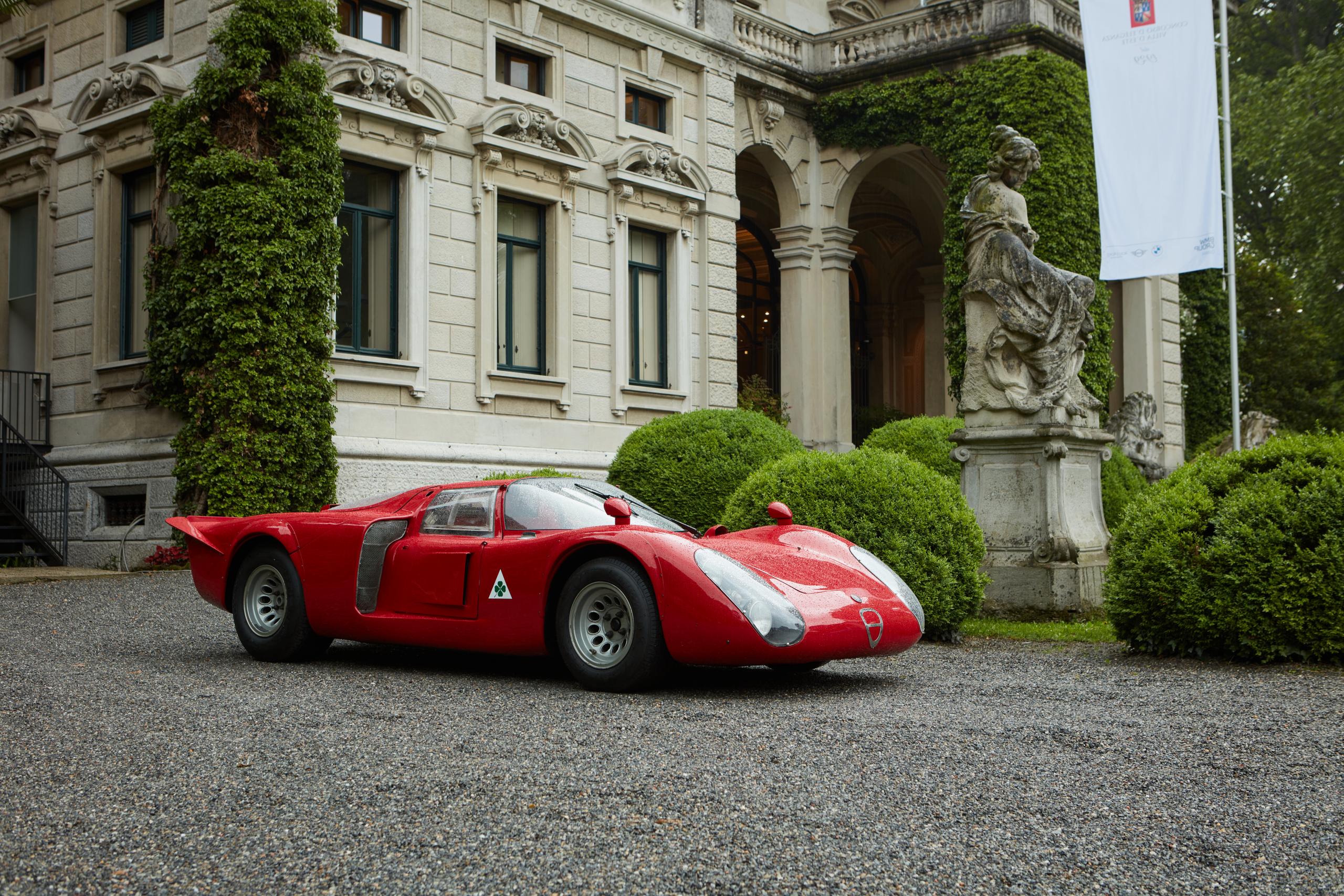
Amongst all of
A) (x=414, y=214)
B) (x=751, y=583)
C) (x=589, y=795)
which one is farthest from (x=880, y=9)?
(x=589, y=795)

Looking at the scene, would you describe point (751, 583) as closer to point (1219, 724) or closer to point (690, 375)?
point (1219, 724)

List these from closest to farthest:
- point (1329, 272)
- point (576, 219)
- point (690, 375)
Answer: point (576, 219)
point (690, 375)
point (1329, 272)

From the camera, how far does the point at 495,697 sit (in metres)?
5.99

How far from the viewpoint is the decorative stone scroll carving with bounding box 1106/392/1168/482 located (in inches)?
822

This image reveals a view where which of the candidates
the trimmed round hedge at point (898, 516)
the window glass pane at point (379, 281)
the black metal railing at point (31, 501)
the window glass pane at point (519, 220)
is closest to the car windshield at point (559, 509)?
the trimmed round hedge at point (898, 516)

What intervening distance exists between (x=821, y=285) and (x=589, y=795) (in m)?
20.4

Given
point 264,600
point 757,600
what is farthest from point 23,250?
point 757,600

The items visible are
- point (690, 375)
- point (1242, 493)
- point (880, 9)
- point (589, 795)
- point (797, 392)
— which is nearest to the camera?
point (589, 795)

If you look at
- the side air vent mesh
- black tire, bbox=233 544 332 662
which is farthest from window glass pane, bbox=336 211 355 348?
the side air vent mesh

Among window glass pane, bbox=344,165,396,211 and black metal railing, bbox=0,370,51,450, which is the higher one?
Result: window glass pane, bbox=344,165,396,211

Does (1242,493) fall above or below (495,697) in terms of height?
above

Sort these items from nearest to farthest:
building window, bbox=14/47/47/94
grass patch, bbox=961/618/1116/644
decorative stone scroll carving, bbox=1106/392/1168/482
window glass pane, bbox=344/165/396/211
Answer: grass patch, bbox=961/618/1116/644 < window glass pane, bbox=344/165/396/211 < building window, bbox=14/47/47/94 < decorative stone scroll carving, bbox=1106/392/1168/482

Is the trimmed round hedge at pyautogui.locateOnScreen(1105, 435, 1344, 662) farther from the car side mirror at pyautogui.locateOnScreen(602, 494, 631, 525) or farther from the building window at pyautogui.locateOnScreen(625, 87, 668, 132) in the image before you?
the building window at pyautogui.locateOnScreen(625, 87, 668, 132)

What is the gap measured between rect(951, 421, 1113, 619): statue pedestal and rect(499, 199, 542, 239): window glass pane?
28.2 ft
